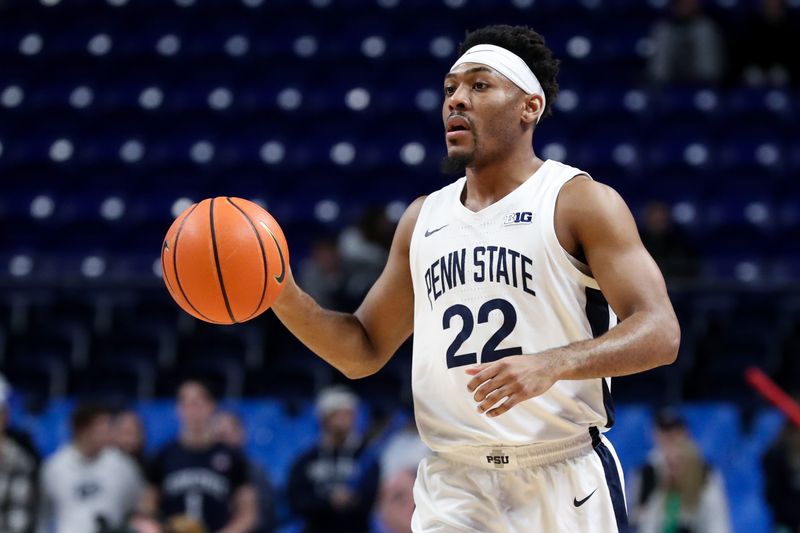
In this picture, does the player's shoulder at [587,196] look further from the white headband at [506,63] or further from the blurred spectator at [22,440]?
the blurred spectator at [22,440]

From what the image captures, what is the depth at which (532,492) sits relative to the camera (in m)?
3.81

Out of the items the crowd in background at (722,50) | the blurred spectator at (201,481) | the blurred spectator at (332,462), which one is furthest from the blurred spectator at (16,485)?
the crowd in background at (722,50)

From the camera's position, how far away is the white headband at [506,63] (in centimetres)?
412

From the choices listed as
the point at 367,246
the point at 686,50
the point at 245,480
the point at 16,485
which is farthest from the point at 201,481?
the point at 686,50

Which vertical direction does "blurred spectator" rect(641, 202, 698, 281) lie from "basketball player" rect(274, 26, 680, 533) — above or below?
above

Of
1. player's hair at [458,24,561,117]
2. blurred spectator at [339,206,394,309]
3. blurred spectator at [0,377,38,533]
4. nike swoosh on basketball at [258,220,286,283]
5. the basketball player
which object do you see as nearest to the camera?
the basketball player

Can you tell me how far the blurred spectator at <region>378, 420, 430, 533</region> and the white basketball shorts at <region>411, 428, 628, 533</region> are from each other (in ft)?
10.8

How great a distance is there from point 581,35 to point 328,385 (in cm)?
566

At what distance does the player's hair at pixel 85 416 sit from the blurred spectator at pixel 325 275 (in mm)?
2272

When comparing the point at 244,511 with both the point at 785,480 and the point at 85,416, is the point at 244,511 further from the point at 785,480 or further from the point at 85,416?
the point at 785,480

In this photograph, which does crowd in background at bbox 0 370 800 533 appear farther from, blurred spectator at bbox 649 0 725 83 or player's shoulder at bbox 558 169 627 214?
blurred spectator at bbox 649 0 725 83

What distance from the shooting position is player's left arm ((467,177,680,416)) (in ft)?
10.6

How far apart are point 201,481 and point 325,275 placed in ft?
9.55

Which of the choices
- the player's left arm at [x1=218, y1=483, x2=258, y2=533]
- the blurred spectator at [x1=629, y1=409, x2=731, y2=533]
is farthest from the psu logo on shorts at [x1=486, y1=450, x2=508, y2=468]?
the player's left arm at [x1=218, y1=483, x2=258, y2=533]
